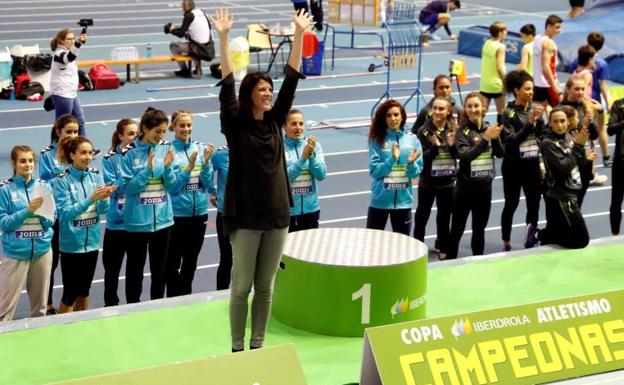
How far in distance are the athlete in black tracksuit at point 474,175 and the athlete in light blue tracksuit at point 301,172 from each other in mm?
1473

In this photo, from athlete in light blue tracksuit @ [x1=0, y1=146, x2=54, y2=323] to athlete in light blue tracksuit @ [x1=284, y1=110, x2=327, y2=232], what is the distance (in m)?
1.97

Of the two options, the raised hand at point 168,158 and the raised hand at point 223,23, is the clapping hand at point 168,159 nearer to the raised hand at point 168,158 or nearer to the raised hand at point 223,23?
the raised hand at point 168,158

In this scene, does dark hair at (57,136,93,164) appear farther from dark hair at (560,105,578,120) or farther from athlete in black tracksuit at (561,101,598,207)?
athlete in black tracksuit at (561,101,598,207)

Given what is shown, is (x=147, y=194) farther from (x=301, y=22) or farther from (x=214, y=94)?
(x=214, y=94)

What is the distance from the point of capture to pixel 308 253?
8016 millimetres

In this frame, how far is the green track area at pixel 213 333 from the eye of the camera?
23.4ft

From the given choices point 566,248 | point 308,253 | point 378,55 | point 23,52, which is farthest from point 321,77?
point 308,253

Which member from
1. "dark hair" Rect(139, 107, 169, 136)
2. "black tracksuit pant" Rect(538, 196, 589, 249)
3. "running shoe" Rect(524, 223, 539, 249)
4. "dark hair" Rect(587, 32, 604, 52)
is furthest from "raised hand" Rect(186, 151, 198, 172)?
"dark hair" Rect(587, 32, 604, 52)

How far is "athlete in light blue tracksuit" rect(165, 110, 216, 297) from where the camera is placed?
8.80m

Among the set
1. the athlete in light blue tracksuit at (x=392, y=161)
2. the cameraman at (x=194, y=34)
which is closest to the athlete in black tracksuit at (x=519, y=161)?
the athlete in light blue tracksuit at (x=392, y=161)

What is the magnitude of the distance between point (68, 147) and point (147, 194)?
676 millimetres

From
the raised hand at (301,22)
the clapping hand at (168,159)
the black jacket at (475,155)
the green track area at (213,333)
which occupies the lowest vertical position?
the green track area at (213,333)

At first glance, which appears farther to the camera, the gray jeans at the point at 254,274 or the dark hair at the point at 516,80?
the dark hair at the point at 516,80

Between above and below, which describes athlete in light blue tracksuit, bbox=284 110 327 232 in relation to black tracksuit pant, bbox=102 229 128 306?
above
